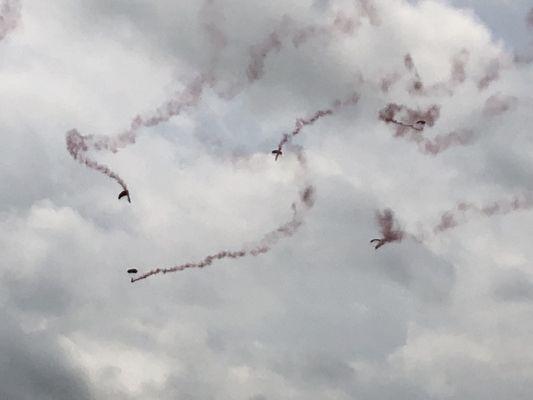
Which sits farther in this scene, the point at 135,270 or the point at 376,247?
the point at 135,270

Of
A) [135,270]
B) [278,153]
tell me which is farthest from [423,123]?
[135,270]

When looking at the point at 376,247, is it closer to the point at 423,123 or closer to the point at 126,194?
the point at 423,123

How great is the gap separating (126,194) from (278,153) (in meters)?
22.8

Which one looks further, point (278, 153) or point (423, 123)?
point (278, 153)

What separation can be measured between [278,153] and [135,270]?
107ft

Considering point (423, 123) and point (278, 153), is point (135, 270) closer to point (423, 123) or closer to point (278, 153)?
point (278, 153)

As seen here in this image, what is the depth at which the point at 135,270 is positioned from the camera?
116688 mm

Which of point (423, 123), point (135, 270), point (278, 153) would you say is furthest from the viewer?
point (135, 270)

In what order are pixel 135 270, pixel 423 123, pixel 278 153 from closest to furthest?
pixel 423 123 < pixel 278 153 < pixel 135 270

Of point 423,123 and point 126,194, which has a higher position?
point 423,123

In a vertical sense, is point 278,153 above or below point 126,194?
above

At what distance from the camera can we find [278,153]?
10156 cm

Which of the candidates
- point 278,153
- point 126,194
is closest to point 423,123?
point 278,153

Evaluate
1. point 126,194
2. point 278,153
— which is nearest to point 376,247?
point 278,153
